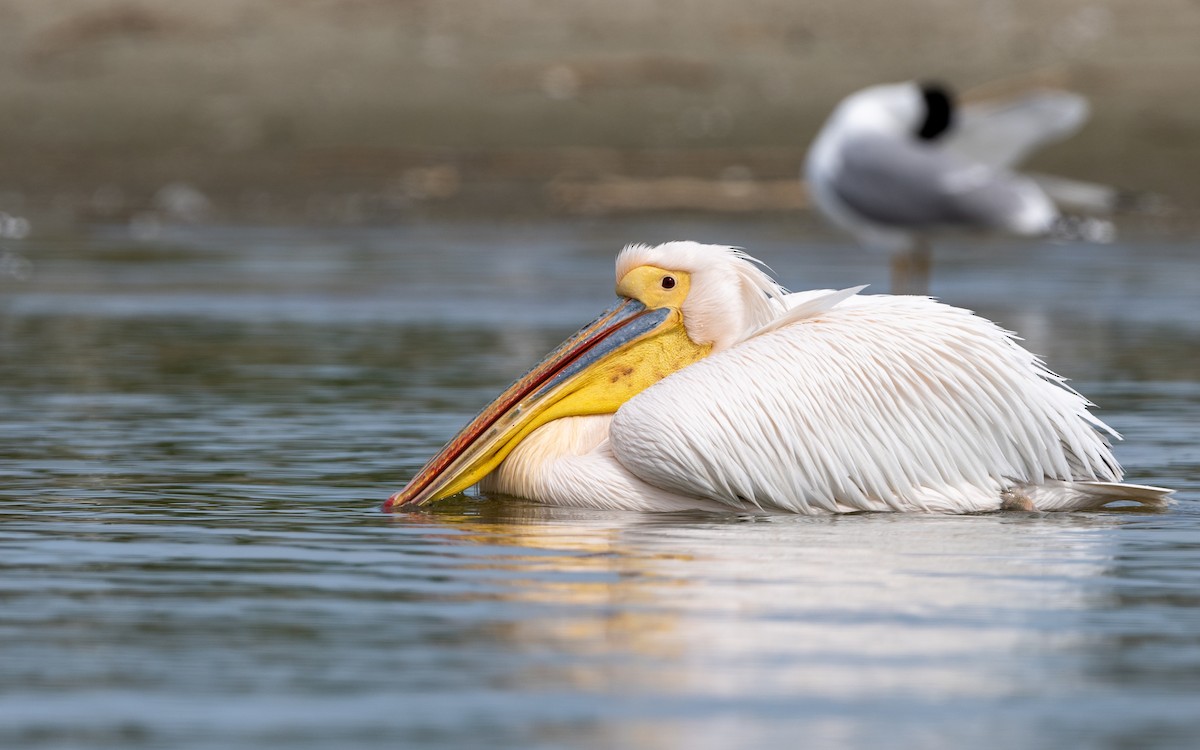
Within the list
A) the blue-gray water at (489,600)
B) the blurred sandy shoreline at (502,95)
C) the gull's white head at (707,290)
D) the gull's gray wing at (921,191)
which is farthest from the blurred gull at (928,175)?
the gull's white head at (707,290)

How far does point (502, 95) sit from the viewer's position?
920 inches

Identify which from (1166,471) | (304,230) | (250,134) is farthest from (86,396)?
(250,134)

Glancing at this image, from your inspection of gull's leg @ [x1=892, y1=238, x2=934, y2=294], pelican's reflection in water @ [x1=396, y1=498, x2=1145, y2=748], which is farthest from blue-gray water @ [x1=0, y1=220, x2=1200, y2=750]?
gull's leg @ [x1=892, y1=238, x2=934, y2=294]

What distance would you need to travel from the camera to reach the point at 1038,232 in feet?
53.5

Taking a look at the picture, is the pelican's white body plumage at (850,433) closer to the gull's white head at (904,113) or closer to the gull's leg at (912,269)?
the gull's leg at (912,269)

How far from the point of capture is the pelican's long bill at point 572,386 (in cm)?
648

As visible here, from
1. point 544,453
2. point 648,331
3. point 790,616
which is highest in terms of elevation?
point 648,331

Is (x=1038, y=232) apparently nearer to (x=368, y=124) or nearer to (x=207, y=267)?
(x=207, y=267)

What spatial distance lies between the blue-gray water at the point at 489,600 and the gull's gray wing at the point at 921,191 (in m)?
6.25

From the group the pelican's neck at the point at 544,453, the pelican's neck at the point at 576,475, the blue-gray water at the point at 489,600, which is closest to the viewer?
the blue-gray water at the point at 489,600

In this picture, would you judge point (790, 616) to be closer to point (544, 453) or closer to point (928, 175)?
point (544, 453)

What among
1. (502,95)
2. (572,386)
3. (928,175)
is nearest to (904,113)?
(928,175)

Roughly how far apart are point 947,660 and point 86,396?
589cm

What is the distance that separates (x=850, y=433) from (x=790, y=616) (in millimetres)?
1745
